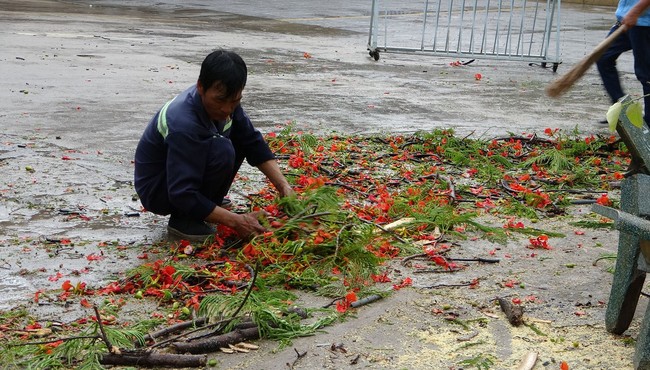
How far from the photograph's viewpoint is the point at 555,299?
4.41m

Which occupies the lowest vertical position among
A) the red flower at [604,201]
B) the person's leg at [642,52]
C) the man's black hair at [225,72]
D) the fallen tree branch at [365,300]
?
the red flower at [604,201]

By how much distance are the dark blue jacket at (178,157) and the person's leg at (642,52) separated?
14.7 feet

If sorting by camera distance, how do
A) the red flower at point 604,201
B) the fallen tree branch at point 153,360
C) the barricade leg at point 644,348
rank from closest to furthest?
the barricade leg at point 644,348
the fallen tree branch at point 153,360
the red flower at point 604,201

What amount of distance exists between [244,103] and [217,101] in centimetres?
465

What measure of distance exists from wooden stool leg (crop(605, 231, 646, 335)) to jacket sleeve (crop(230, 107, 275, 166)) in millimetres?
2391

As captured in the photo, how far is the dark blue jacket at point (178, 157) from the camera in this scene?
4.84 meters

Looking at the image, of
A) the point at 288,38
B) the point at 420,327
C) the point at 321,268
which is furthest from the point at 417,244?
the point at 288,38

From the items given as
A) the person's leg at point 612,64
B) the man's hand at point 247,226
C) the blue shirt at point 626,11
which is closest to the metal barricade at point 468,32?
the person's leg at point 612,64

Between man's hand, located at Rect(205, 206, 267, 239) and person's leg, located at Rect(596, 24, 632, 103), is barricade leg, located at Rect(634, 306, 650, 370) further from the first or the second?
person's leg, located at Rect(596, 24, 632, 103)

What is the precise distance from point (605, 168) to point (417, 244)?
2.72 metres

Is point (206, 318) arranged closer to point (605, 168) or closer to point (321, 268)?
point (321, 268)

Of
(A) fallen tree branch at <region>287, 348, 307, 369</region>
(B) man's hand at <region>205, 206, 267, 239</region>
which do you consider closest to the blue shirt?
(B) man's hand at <region>205, 206, 267, 239</region>

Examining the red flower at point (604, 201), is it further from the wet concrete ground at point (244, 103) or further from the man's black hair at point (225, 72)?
the man's black hair at point (225, 72)

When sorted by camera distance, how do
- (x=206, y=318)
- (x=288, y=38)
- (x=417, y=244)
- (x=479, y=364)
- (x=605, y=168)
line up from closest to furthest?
(x=479, y=364) → (x=206, y=318) → (x=417, y=244) → (x=605, y=168) → (x=288, y=38)
